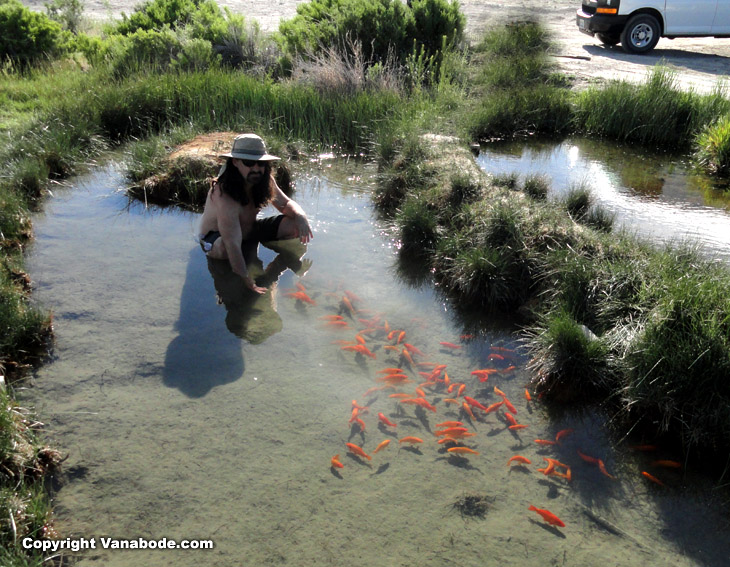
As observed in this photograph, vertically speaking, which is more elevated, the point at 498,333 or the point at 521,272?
the point at 521,272

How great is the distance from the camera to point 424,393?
190 inches

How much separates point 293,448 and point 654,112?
28.1 feet

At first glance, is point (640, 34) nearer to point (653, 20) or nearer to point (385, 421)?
point (653, 20)

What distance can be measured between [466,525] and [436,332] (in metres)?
2.16

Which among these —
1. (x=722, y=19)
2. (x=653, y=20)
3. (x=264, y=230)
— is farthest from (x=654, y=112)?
(x=722, y=19)

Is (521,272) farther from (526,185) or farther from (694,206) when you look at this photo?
(694,206)

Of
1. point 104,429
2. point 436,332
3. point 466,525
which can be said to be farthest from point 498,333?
point 104,429

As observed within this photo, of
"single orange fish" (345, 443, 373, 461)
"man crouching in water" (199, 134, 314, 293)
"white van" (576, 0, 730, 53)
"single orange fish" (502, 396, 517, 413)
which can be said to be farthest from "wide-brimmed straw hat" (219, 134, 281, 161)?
"white van" (576, 0, 730, 53)

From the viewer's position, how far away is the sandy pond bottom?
3.63 meters

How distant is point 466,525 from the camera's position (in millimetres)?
3734

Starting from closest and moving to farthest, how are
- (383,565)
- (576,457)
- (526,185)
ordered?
(383,565), (576,457), (526,185)

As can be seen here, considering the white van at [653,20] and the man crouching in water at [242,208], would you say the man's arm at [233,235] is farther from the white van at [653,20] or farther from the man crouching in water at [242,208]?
the white van at [653,20]

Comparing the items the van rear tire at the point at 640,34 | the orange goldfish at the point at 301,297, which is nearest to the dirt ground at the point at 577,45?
the van rear tire at the point at 640,34

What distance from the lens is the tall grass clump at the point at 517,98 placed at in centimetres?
1038
